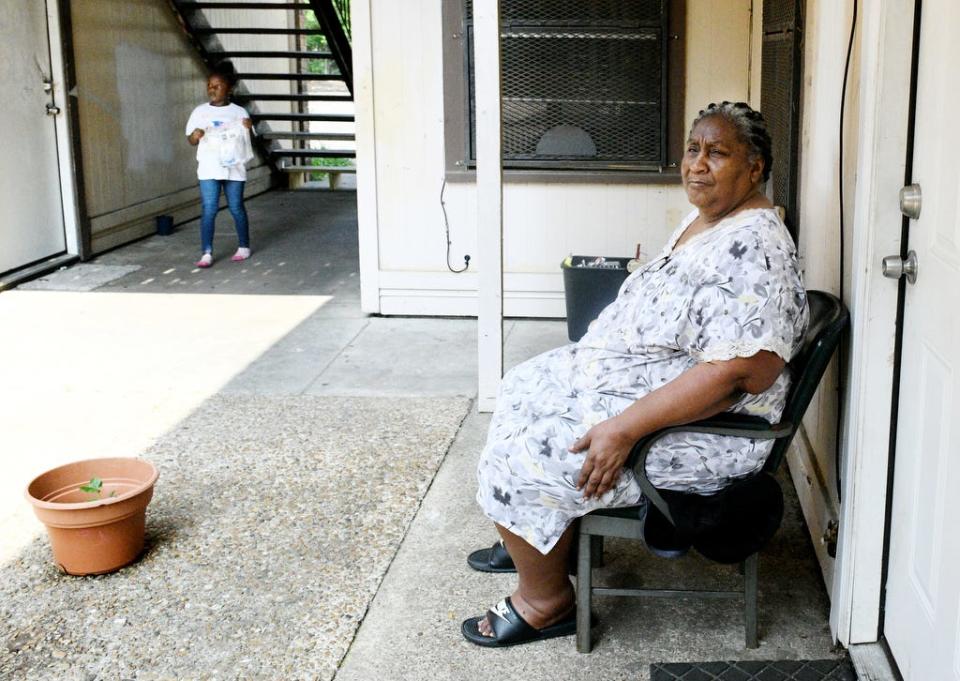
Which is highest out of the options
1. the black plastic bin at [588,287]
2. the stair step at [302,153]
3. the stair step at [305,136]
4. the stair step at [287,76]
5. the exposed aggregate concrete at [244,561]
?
the stair step at [287,76]

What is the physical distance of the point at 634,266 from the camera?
5121mm

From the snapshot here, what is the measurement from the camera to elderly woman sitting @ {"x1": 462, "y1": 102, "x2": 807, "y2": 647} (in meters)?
2.35

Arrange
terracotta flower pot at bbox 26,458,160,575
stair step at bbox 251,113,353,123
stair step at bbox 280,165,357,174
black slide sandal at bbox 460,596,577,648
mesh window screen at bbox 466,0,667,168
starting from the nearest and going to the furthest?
black slide sandal at bbox 460,596,577,648
terracotta flower pot at bbox 26,458,160,575
mesh window screen at bbox 466,0,667,168
stair step at bbox 251,113,353,123
stair step at bbox 280,165,357,174

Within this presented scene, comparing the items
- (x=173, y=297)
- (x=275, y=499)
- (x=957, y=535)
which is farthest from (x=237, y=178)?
(x=957, y=535)

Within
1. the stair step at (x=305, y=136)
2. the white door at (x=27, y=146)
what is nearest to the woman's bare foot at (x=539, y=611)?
the white door at (x=27, y=146)

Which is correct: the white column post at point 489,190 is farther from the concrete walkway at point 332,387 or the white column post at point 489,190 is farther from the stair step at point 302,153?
the stair step at point 302,153

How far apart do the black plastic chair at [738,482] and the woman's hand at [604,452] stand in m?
0.04

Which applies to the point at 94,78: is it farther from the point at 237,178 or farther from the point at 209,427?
the point at 209,427

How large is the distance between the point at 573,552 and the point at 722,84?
3436 millimetres

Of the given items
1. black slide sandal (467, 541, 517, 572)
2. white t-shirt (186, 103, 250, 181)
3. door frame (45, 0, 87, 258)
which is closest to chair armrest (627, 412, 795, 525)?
black slide sandal (467, 541, 517, 572)

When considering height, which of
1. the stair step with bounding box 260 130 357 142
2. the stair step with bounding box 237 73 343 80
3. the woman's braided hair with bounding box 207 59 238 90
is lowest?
the stair step with bounding box 260 130 357 142

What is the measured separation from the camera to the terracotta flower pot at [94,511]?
9.82ft

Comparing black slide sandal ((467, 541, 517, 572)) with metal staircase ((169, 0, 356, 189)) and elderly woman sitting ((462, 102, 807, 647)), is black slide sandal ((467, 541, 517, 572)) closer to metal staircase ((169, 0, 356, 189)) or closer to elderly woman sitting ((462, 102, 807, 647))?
elderly woman sitting ((462, 102, 807, 647))

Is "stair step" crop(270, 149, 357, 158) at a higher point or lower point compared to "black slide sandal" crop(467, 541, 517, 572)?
higher
